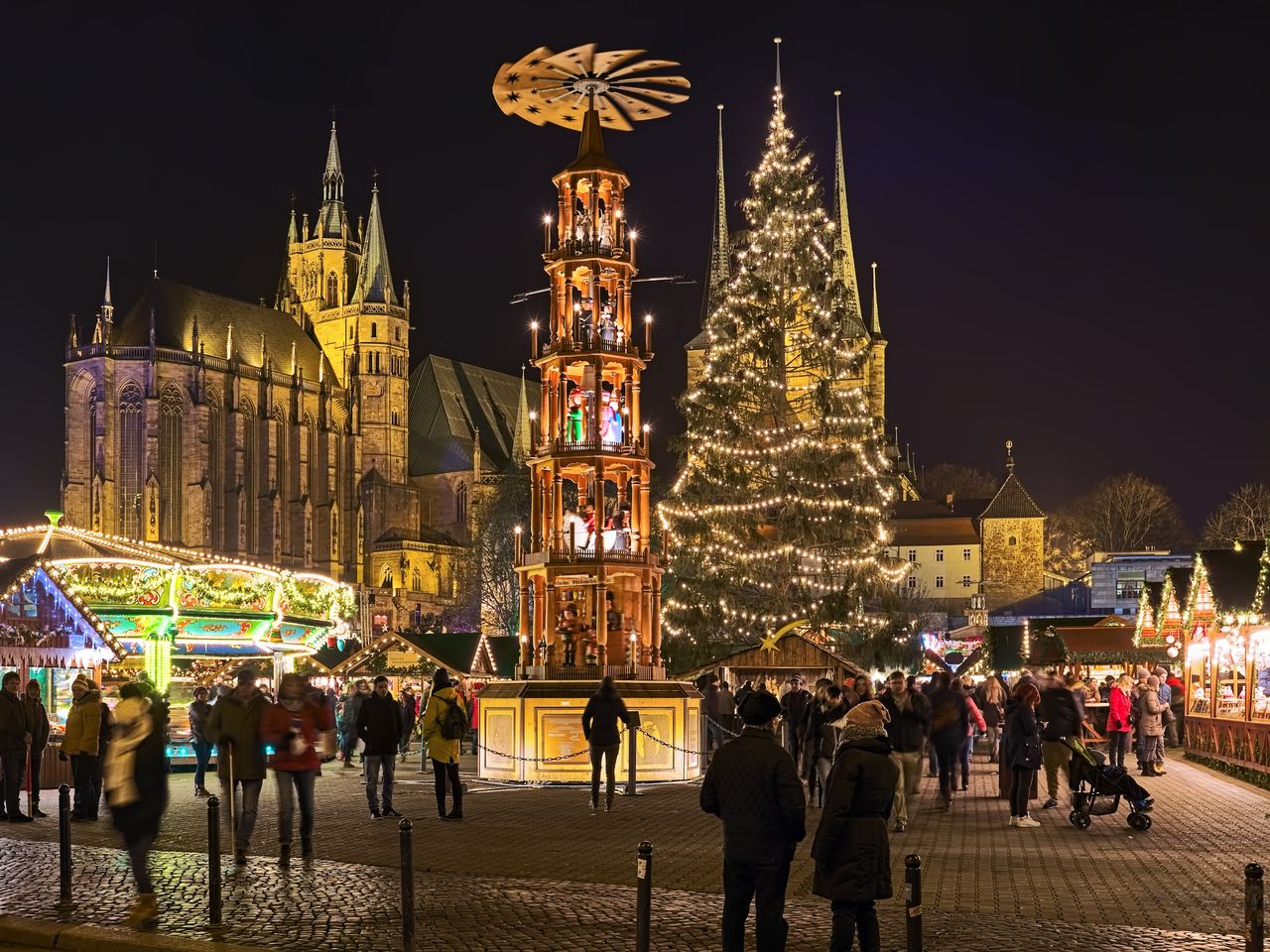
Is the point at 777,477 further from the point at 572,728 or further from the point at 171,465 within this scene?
the point at 171,465

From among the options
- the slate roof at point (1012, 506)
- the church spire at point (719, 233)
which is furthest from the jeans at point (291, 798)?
the slate roof at point (1012, 506)

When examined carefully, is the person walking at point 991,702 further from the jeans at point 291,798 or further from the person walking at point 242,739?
the person walking at point 242,739

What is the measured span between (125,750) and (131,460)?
79.2 metres

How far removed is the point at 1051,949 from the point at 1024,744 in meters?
7.87

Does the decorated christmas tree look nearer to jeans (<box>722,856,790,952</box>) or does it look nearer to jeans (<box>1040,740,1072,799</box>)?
jeans (<box>1040,740,1072,799</box>)

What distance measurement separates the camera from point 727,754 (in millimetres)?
8031

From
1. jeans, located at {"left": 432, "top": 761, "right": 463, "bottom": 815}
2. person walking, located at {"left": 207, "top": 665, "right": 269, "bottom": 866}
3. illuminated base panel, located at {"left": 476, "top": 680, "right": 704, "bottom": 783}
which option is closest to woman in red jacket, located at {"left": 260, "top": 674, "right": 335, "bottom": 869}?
person walking, located at {"left": 207, "top": 665, "right": 269, "bottom": 866}

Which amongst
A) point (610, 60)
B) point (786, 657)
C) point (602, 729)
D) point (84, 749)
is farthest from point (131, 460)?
point (602, 729)

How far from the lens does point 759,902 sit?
7879 mm

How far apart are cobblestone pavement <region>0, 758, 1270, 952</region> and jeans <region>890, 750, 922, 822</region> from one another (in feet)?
1.17

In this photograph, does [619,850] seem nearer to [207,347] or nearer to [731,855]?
[731,855]

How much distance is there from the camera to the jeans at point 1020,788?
1694 centimetres

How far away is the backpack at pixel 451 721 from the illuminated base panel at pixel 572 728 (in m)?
6.70

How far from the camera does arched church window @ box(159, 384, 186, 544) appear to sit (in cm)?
8612
